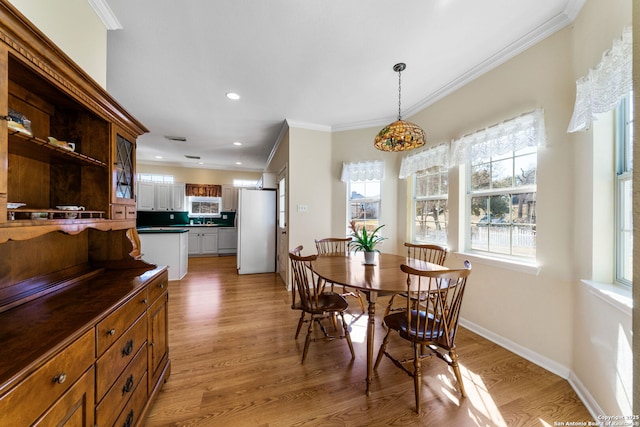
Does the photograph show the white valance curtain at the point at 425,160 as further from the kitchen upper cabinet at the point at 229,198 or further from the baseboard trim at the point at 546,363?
the kitchen upper cabinet at the point at 229,198

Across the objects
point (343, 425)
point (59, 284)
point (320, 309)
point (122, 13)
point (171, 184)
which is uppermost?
point (122, 13)

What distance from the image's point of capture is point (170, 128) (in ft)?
13.1

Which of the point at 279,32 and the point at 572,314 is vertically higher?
the point at 279,32

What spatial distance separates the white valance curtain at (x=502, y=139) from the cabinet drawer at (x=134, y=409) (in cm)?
314

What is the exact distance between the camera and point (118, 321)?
3.48 feet

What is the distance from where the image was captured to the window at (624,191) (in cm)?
139

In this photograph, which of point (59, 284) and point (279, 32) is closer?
point (59, 284)

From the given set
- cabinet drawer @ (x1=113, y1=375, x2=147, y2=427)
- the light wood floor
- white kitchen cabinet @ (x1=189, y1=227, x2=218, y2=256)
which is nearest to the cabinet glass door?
cabinet drawer @ (x1=113, y1=375, x2=147, y2=427)

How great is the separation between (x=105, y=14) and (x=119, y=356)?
87.7 inches

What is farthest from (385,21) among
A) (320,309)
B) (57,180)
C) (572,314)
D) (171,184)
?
(171,184)

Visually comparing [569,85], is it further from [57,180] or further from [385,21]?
[57,180]

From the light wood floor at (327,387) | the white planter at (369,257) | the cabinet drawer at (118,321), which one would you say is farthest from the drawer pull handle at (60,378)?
the white planter at (369,257)

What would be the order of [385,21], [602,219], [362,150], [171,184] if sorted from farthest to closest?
[171,184] < [362,150] < [385,21] < [602,219]

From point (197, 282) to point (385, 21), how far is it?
4.37 metres
